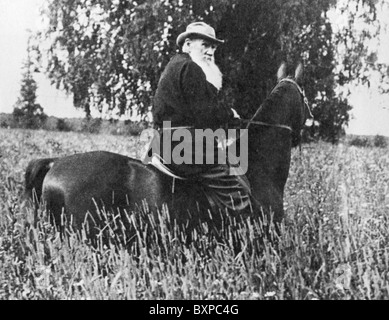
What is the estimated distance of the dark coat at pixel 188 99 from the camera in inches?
169

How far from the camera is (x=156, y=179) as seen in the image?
4.22 m

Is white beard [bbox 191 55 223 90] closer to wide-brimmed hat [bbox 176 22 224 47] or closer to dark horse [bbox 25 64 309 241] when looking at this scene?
wide-brimmed hat [bbox 176 22 224 47]

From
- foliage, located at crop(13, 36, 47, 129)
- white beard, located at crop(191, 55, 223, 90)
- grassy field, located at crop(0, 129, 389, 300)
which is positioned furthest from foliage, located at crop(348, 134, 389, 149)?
foliage, located at crop(13, 36, 47, 129)

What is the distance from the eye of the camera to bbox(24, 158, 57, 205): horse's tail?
14.2 feet

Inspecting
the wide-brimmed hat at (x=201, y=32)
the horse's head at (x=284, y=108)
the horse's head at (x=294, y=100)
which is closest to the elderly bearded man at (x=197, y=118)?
the wide-brimmed hat at (x=201, y=32)

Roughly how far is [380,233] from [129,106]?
8.84 ft

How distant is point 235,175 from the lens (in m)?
4.33

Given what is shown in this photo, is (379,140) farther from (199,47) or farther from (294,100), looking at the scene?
(199,47)

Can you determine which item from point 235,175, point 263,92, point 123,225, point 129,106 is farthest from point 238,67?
point 123,225

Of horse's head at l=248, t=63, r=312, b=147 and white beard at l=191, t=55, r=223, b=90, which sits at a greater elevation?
white beard at l=191, t=55, r=223, b=90

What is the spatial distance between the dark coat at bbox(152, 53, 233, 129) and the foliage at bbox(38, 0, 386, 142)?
92cm

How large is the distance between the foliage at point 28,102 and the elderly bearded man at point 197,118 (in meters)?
1.31

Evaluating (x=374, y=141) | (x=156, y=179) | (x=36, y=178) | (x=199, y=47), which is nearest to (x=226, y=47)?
(x=199, y=47)
